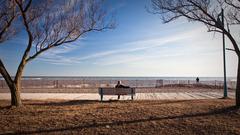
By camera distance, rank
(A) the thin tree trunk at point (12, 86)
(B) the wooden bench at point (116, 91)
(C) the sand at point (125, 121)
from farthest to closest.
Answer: (B) the wooden bench at point (116, 91) < (A) the thin tree trunk at point (12, 86) < (C) the sand at point (125, 121)

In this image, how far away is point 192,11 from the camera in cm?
1243

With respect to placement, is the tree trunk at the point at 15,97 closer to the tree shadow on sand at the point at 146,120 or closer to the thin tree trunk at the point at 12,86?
the thin tree trunk at the point at 12,86

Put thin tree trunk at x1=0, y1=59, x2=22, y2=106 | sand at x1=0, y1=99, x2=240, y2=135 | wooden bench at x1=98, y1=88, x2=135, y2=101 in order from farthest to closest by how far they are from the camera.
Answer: wooden bench at x1=98, y1=88, x2=135, y2=101 → thin tree trunk at x1=0, y1=59, x2=22, y2=106 → sand at x1=0, y1=99, x2=240, y2=135

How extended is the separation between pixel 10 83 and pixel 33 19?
347 centimetres

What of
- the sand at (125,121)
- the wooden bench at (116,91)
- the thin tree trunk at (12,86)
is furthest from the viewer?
the wooden bench at (116,91)

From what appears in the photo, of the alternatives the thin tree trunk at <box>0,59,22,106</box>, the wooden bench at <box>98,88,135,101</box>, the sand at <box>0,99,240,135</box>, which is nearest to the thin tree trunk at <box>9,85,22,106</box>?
the thin tree trunk at <box>0,59,22,106</box>

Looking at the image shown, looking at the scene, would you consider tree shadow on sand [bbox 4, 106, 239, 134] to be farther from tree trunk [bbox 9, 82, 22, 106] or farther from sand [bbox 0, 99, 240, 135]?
tree trunk [bbox 9, 82, 22, 106]

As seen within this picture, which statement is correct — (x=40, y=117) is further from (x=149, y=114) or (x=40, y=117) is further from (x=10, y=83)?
(x=149, y=114)

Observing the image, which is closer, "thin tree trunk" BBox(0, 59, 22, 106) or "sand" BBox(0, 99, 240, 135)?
"sand" BBox(0, 99, 240, 135)

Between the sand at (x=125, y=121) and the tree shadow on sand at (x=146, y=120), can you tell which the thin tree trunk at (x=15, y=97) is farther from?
the tree shadow on sand at (x=146, y=120)

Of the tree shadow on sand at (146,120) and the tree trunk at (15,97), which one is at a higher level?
the tree trunk at (15,97)

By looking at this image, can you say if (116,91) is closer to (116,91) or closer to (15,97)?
(116,91)

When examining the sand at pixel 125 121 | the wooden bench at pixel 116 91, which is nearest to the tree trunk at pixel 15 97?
the sand at pixel 125 121

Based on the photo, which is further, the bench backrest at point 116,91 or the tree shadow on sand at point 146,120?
the bench backrest at point 116,91
